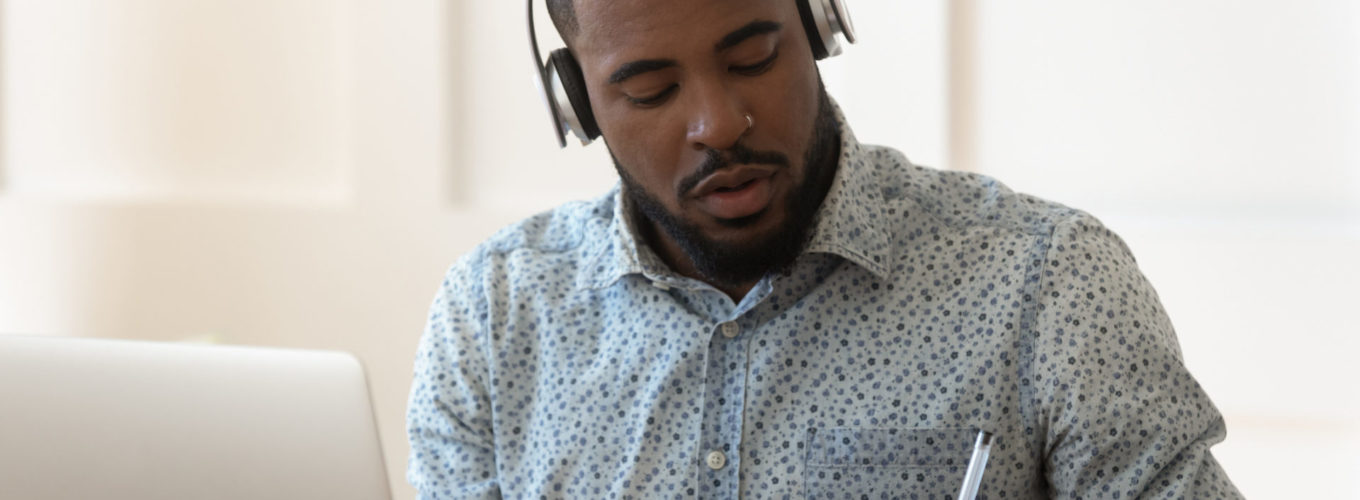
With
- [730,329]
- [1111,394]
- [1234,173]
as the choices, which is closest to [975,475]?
[1111,394]

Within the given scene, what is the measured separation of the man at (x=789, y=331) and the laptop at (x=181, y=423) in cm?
37

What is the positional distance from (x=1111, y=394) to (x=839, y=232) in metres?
0.24

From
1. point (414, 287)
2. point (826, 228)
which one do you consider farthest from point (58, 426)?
point (414, 287)

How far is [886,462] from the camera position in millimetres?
1037

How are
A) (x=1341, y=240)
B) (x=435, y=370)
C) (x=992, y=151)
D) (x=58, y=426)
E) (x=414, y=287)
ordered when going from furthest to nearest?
(x=414, y=287), (x=992, y=151), (x=1341, y=240), (x=435, y=370), (x=58, y=426)

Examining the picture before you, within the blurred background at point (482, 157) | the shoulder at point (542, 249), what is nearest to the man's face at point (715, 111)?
the shoulder at point (542, 249)

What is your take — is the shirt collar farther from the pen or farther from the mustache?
the pen

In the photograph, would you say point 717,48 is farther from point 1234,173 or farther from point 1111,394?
point 1234,173

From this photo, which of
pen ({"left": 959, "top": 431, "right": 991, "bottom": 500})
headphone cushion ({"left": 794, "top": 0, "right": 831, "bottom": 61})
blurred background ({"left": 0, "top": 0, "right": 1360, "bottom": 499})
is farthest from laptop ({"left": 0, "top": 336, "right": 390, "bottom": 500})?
blurred background ({"left": 0, "top": 0, "right": 1360, "bottom": 499})

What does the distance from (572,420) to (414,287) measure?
0.80m

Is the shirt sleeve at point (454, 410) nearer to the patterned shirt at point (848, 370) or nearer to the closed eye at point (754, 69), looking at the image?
the patterned shirt at point (848, 370)

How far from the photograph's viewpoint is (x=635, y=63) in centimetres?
105

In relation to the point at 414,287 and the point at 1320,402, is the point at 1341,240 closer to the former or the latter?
the point at 1320,402

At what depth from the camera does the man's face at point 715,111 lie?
3.38 ft
